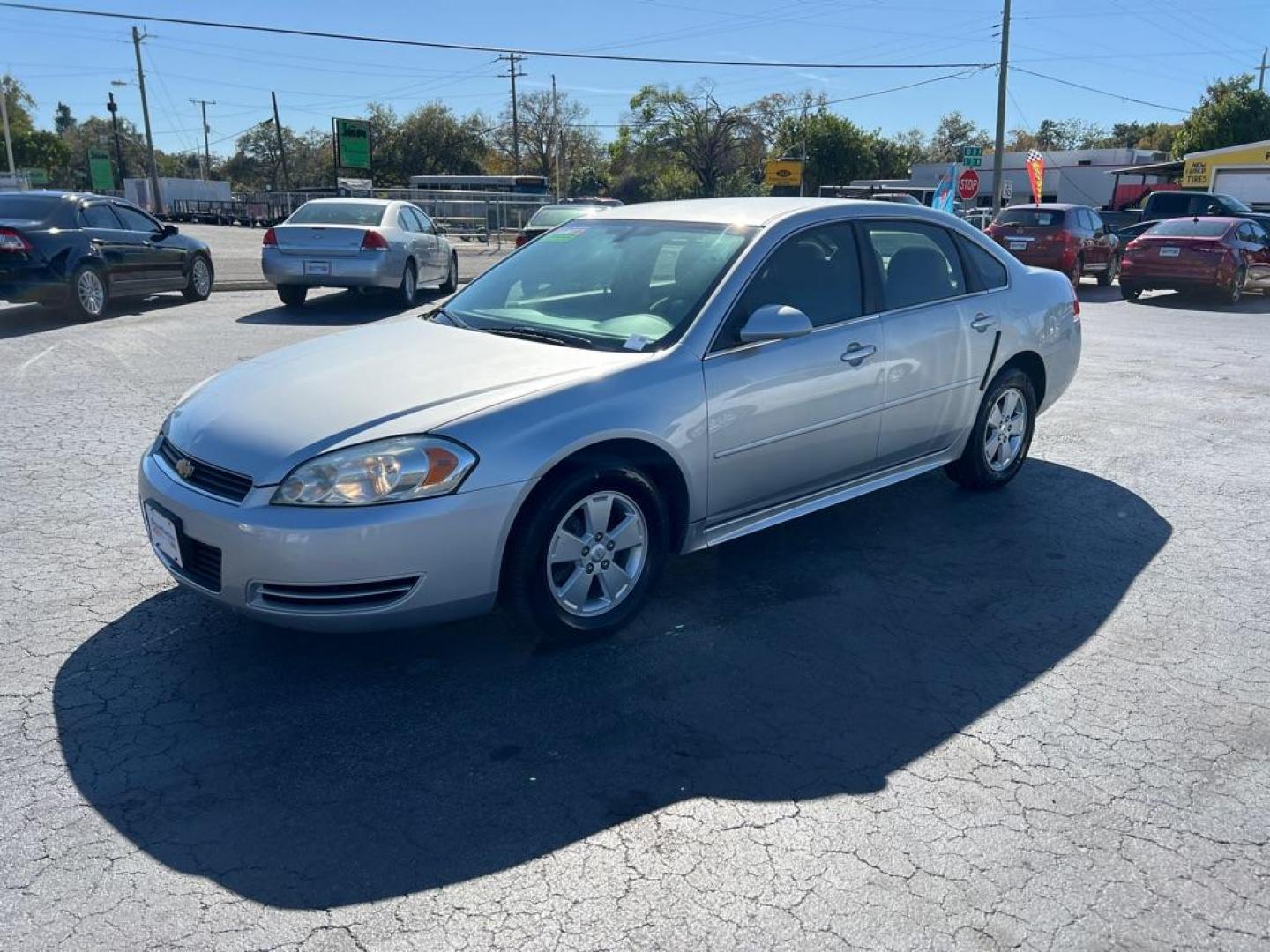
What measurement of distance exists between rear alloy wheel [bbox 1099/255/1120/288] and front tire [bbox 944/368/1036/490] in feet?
52.8

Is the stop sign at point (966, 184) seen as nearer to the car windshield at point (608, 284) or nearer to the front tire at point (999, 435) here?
the front tire at point (999, 435)

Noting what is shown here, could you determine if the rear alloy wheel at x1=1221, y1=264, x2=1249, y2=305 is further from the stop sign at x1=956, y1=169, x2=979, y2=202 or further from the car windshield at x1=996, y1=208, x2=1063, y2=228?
the stop sign at x1=956, y1=169, x2=979, y2=202

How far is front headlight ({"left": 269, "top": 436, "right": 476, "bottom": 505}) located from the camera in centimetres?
335

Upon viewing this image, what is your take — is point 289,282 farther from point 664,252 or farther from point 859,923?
point 859,923

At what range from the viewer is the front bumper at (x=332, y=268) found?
43.5 ft

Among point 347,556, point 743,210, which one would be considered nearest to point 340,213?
→ point 743,210

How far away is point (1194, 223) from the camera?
57.3ft

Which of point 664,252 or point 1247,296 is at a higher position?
point 664,252

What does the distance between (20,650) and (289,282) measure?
10.3m

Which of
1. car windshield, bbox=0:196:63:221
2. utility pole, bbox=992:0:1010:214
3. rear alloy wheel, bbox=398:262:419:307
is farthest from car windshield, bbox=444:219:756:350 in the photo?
utility pole, bbox=992:0:1010:214

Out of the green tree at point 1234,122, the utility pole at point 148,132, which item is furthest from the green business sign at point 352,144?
the green tree at point 1234,122

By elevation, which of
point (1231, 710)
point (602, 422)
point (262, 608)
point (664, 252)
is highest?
point (664, 252)

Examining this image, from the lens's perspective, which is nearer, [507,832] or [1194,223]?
[507,832]

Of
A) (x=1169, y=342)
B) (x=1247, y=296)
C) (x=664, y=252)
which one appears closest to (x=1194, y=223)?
(x=1247, y=296)
